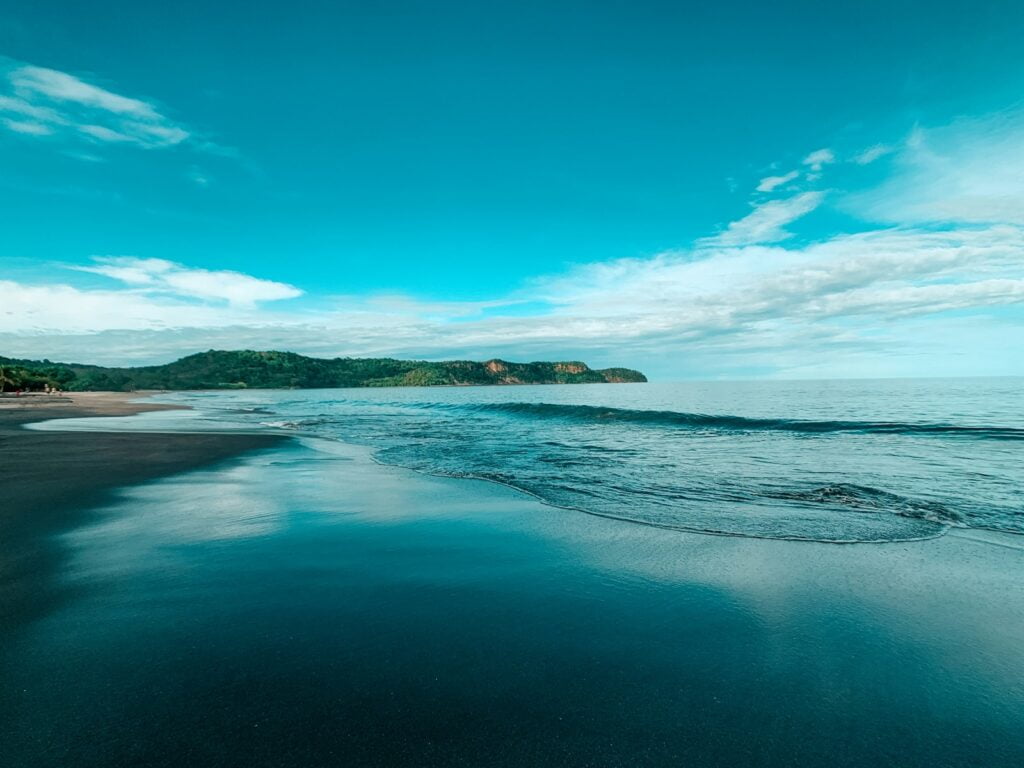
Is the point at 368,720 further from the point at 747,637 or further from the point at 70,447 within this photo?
the point at 70,447

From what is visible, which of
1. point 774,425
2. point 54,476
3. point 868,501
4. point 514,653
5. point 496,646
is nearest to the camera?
point 514,653

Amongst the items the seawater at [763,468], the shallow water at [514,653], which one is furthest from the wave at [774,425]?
the shallow water at [514,653]

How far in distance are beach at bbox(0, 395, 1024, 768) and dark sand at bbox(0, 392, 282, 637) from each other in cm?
8

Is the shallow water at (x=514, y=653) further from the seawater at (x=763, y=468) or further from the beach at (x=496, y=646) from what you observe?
the seawater at (x=763, y=468)

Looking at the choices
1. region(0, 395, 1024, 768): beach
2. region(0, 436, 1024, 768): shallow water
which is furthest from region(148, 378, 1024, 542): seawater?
region(0, 436, 1024, 768): shallow water

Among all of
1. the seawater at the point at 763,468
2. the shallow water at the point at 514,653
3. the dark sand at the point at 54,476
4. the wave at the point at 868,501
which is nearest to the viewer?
the shallow water at the point at 514,653

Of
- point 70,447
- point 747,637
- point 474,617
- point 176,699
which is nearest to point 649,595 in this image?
point 747,637

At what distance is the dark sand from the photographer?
519 centimetres

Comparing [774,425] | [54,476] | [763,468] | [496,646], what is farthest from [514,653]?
[774,425]

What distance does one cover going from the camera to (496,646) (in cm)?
399

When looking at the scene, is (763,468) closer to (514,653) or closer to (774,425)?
(514,653)

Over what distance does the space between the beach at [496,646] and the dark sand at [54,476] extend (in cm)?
8

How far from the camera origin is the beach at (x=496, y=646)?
2.88 metres

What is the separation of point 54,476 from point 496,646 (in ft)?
39.8
